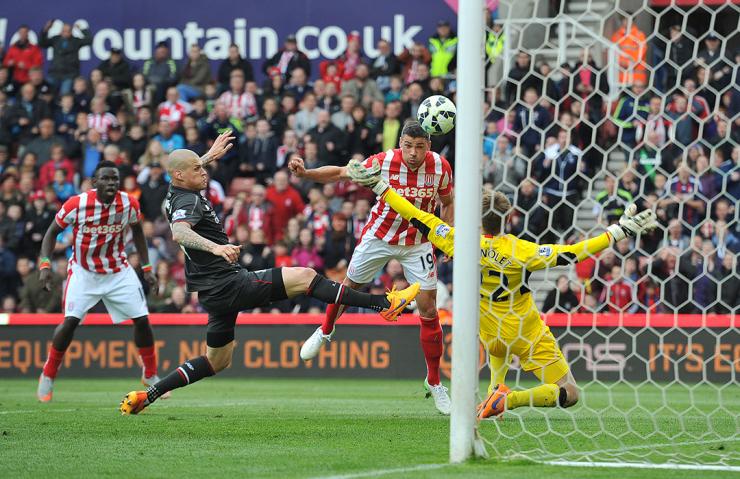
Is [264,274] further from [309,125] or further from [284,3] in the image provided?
[284,3]

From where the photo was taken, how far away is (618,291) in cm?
1219

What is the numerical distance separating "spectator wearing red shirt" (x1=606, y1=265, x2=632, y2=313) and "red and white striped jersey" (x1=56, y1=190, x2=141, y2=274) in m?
4.95

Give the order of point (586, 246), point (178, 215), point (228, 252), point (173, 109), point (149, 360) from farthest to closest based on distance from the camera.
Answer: point (173, 109) < point (149, 360) < point (178, 215) < point (228, 252) < point (586, 246)

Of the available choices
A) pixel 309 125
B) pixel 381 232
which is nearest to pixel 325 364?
pixel 309 125

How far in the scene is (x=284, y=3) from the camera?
19781 millimetres

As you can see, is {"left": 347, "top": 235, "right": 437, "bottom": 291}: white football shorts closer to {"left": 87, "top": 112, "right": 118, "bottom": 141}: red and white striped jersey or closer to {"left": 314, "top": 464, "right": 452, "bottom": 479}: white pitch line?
{"left": 314, "top": 464, "right": 452, "bottom": 479}: white pitch line

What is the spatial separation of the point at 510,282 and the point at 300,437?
178 centimetres

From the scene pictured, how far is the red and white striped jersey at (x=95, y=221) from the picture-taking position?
1073 centimetres

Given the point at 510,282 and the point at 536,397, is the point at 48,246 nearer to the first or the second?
the point at 510,282

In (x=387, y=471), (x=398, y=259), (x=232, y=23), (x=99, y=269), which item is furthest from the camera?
(x=232, y=23)

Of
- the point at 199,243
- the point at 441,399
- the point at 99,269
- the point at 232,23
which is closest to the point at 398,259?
the point at 441,399

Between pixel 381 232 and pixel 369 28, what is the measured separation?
1046 centimetres

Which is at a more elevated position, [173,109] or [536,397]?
[173,109]

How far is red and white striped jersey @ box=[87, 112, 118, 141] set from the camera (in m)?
18.2
